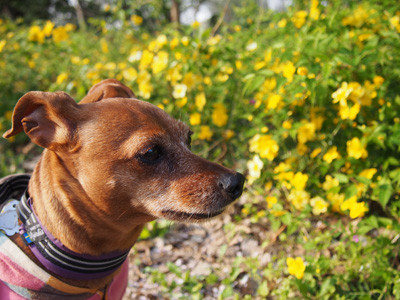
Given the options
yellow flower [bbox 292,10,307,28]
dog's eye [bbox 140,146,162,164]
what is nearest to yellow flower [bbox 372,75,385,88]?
yellow flower [bbox 292,10,307,28]

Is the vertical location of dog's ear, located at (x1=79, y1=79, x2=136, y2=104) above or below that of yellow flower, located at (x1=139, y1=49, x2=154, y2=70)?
above

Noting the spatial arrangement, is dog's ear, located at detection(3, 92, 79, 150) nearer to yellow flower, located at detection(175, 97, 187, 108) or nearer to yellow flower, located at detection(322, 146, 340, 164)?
yellow flower, located at detection(175, 97, 187, 108)

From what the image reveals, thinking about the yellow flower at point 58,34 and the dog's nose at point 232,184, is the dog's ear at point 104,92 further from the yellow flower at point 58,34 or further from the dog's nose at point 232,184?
the yellow flower at point 58,34

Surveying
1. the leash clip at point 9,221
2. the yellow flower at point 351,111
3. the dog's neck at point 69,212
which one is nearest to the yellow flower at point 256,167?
the yellow flower at point 351,111

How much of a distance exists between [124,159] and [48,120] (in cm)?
43

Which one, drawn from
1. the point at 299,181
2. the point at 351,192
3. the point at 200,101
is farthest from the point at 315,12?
the point at 351,192

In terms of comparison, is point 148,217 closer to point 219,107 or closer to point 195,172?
point 195,172

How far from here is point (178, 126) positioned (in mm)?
2035

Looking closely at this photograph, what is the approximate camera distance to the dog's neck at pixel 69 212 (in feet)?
5.41

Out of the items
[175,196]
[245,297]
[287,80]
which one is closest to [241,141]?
[287,80]

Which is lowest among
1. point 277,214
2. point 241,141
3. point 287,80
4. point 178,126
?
point 241,141

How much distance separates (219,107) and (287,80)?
103 cm

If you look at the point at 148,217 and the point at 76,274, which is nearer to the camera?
the point at 76,274

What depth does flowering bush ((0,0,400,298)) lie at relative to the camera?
88.6 inches
